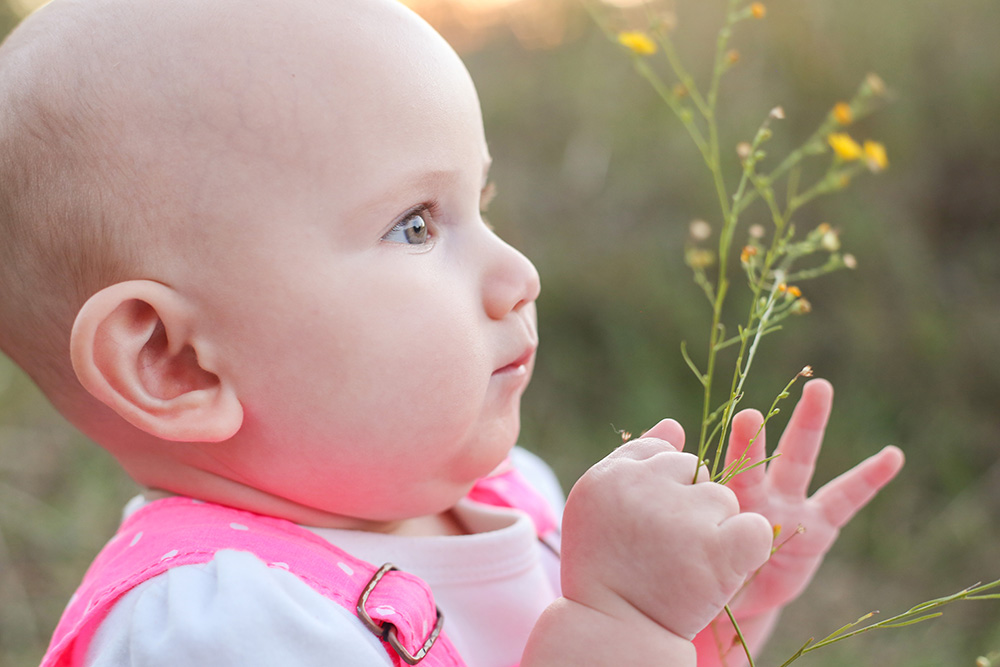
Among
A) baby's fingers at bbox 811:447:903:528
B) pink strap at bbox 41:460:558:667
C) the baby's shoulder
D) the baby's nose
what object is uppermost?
the baby's nose

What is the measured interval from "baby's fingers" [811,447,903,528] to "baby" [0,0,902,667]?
0.85ft

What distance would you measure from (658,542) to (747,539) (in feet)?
0.22

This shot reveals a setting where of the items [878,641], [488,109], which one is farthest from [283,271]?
[488,109]

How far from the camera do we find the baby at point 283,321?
70 centimetres

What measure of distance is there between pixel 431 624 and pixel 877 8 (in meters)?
1.91

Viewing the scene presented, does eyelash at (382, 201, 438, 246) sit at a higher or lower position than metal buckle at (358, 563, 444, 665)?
higher

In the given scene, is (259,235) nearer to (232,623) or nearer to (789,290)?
(232,623)

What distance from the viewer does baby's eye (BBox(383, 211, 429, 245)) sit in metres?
0.82

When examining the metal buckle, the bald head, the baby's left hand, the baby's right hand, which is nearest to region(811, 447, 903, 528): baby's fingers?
the baby's left hand

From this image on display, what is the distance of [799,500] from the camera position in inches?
40.5

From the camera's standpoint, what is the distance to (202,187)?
0.76 metres

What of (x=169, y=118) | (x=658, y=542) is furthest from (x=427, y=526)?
(x=169, y=118)

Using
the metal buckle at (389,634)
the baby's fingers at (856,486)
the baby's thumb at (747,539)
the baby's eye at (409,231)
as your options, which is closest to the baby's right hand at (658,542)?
the baby's thumb at (747,539)

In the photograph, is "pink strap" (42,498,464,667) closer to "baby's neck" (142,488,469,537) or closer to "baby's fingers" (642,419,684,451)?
"baby's neck" (142,488,469,537)
